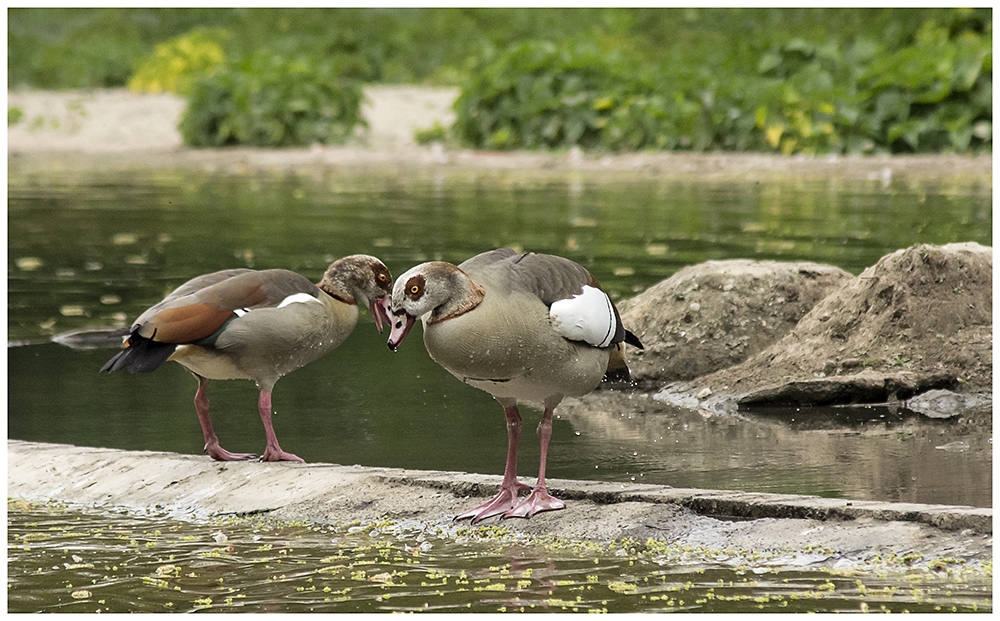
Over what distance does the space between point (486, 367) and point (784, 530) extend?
3.83 feet

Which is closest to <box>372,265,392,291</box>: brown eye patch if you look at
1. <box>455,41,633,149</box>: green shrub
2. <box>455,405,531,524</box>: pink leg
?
<box>455,405,531,524</box>: pink leg

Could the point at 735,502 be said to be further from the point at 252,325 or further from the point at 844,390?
the point at 844,390

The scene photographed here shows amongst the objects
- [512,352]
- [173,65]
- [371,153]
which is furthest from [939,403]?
[173,65]

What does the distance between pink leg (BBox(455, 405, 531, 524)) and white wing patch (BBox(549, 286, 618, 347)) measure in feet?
1.50

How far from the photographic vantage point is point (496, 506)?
5.75 metres

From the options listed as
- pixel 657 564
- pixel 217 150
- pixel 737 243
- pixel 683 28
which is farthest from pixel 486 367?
pixel 683 28

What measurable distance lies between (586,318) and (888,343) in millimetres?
3194

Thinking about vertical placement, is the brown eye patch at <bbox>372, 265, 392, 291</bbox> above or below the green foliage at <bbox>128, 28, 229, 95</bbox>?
below

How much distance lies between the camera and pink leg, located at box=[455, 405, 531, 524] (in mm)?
5719

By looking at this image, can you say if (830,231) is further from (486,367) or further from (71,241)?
(486,367)

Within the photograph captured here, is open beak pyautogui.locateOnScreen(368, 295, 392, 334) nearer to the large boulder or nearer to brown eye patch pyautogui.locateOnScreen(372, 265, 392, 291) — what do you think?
brown eye patch pyautogui.locateOnScreen(372, 265, 392, 291)

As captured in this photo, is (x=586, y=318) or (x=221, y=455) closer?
(x=586, y=318)

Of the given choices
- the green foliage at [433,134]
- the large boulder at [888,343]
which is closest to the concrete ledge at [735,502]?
the large boulder at [888,343]

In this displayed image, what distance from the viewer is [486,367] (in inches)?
210
